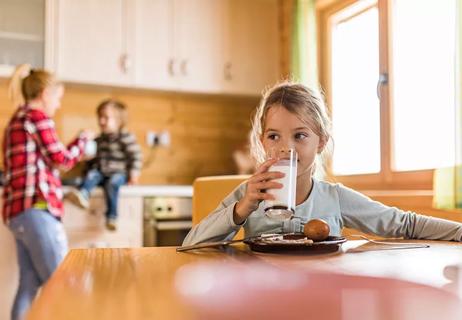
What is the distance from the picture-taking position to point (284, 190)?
0.94 metres

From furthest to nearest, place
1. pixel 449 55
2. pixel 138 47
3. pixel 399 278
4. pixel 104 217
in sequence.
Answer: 1. pixel 138 47
2. pixel 104 217
3. pixel 449 55
4. pixel 399 278

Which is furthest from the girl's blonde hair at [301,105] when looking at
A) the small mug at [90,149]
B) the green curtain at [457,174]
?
the small mug at [90,149]

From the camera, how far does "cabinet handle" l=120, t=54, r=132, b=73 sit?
131 inches

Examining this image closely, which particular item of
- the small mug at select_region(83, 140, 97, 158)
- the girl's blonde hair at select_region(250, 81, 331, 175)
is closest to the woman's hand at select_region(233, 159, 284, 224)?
the girl's blonde hair at select_region(250, 81, 331, 175)

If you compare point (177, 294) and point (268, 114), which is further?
point (268, 114)

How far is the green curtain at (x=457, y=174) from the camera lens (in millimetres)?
2037

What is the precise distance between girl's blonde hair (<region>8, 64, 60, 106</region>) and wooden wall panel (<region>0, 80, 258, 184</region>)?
80cm

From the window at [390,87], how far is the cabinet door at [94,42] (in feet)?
4.06

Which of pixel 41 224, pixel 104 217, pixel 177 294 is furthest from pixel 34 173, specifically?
pixel 177 294

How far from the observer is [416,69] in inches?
104

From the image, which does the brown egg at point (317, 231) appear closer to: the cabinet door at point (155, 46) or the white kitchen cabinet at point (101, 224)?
the white kitchen cabinet at point (101, 224)

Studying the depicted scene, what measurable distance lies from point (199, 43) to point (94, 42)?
680mm

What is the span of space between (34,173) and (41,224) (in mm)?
232

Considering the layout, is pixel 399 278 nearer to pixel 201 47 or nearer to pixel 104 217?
pixel 104 217
